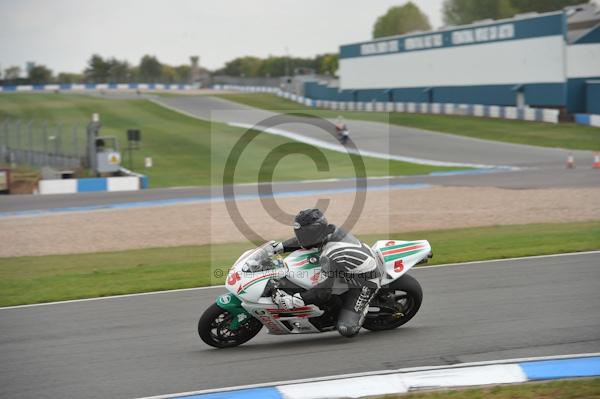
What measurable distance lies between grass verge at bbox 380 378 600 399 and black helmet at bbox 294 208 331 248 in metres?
2.33

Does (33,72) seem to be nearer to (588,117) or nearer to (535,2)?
(535,2)

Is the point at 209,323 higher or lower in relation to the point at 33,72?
lower

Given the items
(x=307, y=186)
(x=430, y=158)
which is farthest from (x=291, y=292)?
(x=430, y=158)

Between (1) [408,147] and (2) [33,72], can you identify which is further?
(2) [33,72]

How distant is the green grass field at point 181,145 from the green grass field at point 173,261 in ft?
58.1

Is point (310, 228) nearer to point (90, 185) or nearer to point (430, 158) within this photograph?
point (90, 185)

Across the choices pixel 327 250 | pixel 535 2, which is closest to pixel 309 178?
pixel 327 250

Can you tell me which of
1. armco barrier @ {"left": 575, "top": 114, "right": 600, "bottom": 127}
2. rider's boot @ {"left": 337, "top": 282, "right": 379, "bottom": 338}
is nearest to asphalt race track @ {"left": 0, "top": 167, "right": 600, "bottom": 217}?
armco barrier @ {"left": 575, "top": 114, "right": 600, "bottom": 127}

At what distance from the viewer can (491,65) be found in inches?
2267

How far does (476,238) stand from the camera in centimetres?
1708

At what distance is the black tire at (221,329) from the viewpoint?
344 inches

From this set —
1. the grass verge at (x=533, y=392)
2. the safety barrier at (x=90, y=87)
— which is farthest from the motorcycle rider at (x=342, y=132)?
the safety barrier at (x=90, y=87)

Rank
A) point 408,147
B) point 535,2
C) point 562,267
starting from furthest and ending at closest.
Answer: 1. point 535,2
2. point 408,147
3. point 562,267

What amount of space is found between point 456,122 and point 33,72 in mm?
108622
